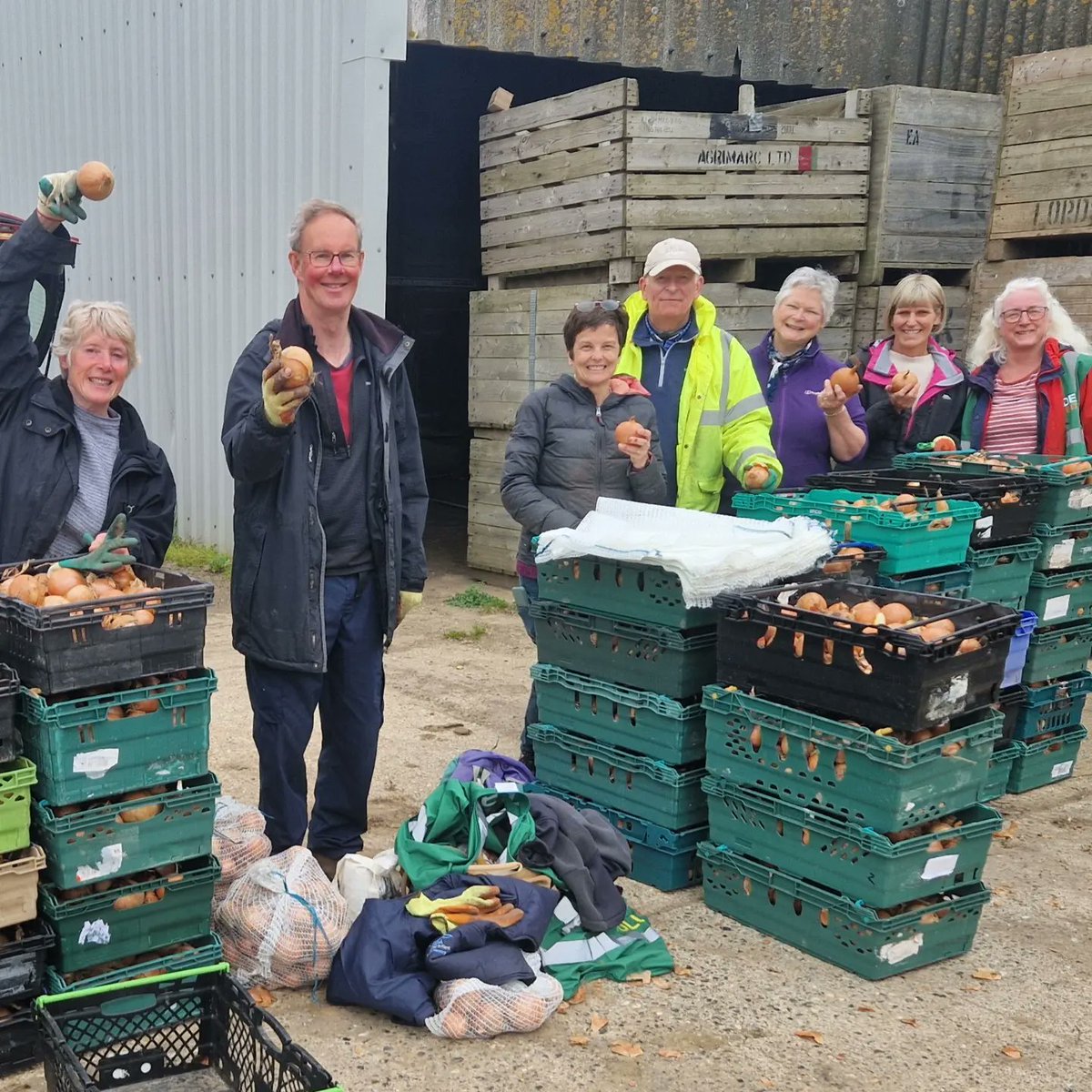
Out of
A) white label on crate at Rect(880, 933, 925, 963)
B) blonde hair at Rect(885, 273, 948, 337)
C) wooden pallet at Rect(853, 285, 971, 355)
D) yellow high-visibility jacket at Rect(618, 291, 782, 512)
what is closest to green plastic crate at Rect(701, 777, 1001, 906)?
white label on crate at Rect(880, 933, 925, 963)

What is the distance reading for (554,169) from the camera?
8.24 metres

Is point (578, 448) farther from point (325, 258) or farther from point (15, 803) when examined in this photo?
point (15, 803)

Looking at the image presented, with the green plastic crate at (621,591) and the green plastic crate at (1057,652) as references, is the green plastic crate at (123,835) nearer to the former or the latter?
the green plastic crate at (621,591)

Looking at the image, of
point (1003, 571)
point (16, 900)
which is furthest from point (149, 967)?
point (1003, 571)

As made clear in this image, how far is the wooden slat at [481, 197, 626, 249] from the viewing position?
7.79 m

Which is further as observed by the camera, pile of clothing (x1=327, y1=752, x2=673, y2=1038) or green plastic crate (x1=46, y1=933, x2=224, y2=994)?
pile of clothing (x1=327, y1=752, x2=673, y2=1038)

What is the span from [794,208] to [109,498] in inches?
221

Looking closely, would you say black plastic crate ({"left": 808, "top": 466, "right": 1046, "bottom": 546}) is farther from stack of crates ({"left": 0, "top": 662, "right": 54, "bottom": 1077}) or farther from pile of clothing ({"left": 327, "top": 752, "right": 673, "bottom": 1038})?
stack of crates ({"left": 0, "top": 662, "right": 54, "bottom": 1077})

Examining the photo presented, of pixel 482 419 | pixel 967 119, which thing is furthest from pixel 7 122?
pixel 967 119

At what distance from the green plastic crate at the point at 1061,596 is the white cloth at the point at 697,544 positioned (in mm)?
1556

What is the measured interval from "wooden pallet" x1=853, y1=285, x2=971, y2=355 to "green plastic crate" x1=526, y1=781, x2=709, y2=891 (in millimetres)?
4909

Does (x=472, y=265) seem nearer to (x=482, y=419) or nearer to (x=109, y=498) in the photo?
(x=482, y=419)

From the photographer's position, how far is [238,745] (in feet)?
18.9

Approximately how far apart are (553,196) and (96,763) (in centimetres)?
598
